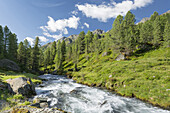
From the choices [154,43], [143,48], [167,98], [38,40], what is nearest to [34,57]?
[38,40]

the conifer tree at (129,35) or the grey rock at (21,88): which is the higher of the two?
the conifer tree at (129,35)

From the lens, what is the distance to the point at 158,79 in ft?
62.3

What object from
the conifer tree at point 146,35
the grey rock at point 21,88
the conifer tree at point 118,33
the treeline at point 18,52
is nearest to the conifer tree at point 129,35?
the conifer tree at point 118,33

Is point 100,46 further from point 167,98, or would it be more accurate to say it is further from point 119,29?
point 167,98

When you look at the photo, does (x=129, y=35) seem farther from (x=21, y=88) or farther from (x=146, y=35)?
(x=21, y=88)

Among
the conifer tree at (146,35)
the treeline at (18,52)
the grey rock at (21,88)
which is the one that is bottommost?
the grey rock at (21,88)

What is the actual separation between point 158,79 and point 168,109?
948 cm

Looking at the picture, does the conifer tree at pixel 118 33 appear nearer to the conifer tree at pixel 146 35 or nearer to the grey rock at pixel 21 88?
the conifer tree at pixel 146 35

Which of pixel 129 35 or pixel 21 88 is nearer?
pixel 21 88

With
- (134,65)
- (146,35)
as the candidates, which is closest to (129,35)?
(146,35)

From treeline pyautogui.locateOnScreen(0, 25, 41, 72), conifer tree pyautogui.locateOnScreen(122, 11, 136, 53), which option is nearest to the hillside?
conifer tree pyautogui.locateOnScreen(122, 11, 136, 53)

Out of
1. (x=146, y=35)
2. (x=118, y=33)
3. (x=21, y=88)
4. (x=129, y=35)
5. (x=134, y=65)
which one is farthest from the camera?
(x=146, y=35)

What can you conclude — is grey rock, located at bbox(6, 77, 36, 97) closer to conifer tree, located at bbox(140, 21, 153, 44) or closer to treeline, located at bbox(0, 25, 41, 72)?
treeline, located at bbox(0, 25, 41, 72)

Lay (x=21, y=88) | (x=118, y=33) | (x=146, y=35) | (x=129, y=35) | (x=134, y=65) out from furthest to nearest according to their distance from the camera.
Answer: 1. (x=146, y=35)
2. (x=118, y=33)
3. (x=129, y=35)
4. (x=134, y=65)
5. (x=21, y=88)
